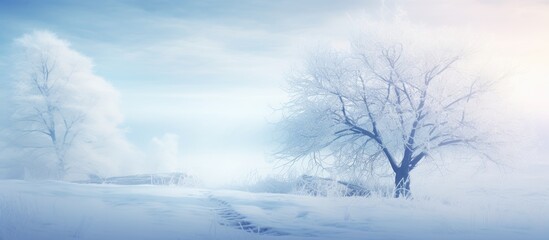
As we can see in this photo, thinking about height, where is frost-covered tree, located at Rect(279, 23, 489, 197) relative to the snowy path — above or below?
above

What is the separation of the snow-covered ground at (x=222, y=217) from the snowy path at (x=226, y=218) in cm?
1

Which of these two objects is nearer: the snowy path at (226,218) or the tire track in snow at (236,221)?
the snowy path at (226,218)

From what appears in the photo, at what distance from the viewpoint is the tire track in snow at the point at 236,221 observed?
7219mm

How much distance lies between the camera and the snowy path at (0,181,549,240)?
683 cm

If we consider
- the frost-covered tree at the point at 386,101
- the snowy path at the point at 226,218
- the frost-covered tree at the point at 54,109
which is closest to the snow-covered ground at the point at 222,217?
the snowy path at the point at 226,218

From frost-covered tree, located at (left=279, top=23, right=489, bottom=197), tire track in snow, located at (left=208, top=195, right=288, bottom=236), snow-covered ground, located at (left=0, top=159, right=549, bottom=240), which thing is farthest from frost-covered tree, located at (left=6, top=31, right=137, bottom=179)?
tire track in snow, located at (left=208, top=195, right=288, bottom=236)

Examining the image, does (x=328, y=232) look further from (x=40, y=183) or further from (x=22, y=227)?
(x=40, y=183)

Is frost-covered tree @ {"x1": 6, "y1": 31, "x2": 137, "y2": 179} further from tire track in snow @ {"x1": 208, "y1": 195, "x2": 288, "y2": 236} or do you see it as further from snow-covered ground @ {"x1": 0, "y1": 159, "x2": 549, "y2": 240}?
tire track in snow @ {"x1": 208, "y1": 195, "x2": 288, "y2": 236}

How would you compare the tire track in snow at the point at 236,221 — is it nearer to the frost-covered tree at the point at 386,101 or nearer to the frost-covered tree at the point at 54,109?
the frost-covered tree at the point at 386,101

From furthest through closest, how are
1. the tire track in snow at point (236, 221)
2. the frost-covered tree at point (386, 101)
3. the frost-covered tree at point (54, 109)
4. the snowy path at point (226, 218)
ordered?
the frost-covered tree at point (54, 109) < the frost-covered tree at point (386, 101) < the tire track in snow at point (236, 221) < the snowy path at point (226, 218)

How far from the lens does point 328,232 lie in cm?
715

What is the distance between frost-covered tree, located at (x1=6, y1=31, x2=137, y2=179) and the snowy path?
52.5 feet

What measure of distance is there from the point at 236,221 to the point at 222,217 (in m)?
0.39

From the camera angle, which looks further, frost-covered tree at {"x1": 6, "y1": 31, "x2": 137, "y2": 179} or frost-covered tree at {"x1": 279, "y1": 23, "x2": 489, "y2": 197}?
frost-covered tree at {"x1": 6, "y1": 31, "x2": 137, "y2": 179}
